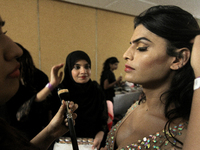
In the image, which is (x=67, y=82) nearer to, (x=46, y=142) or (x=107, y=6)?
(x=46, y=142)

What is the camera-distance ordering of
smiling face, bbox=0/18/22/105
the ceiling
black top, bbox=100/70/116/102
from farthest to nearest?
1. the ceiling
2. black top, bbox=100/70/116/102
3. smiling face, bbox=0/18/22/105

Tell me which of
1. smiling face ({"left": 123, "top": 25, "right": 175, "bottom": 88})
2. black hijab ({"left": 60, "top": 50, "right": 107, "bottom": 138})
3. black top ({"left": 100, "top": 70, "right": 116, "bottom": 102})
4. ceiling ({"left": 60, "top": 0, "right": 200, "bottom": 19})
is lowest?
black top ({"left": 100, "top": 70, "right": 116, "bottom": 102})

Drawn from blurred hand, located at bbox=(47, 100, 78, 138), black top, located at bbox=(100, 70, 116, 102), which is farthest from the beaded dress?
black top, located at bbox=(100, 70, 116, 102)

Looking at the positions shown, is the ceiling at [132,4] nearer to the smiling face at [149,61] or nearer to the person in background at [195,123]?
the smiling face at [149,61]

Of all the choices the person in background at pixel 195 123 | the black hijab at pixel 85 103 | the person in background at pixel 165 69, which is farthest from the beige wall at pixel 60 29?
the person in background at pixel 195 123

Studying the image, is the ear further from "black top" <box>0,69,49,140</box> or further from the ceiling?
the ceiling

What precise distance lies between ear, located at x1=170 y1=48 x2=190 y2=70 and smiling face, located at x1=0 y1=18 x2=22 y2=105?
0.54 metres

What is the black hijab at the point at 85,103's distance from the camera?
1.13 meters

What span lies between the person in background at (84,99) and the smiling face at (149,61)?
62cm

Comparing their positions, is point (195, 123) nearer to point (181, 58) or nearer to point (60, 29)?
point (181, 58)

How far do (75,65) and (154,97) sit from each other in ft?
2.36

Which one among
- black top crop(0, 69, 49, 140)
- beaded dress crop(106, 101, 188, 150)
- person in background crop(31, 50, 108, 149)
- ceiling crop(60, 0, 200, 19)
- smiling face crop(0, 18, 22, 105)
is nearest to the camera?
smiling face crop(0, 18, 22, 105)

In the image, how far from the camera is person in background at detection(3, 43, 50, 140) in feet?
3.24

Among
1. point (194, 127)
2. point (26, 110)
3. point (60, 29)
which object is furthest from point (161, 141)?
point (60, 29)
